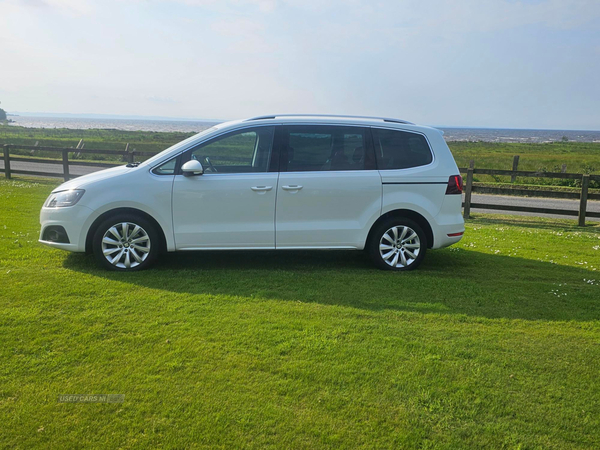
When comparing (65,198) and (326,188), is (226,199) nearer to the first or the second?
(326,188)

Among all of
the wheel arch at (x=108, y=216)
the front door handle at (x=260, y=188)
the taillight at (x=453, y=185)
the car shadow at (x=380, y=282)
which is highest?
the taillight at (x=453, y=185)

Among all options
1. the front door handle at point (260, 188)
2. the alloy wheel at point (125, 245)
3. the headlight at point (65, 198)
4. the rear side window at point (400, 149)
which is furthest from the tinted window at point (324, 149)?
the headlight at point (65, 198)

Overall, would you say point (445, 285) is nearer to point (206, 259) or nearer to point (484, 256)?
point (484, 256)

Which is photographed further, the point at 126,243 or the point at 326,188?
the point at 326,188

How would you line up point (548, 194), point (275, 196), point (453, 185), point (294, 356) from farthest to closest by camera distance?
point (548, 194)
point (453, 185)
point (275, 196)
point (294, 356)

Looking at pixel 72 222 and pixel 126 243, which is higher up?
pixel 72 222

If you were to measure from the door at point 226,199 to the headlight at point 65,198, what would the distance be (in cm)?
111

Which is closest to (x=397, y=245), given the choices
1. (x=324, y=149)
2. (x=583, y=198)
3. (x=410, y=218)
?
(x=410, y=218)

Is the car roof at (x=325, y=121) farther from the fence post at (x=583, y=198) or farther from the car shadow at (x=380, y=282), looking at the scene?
the fence post at (x=583, y=198)

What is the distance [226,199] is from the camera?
5820mm

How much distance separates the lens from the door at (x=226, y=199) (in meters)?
5.80

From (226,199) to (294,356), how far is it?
2561 mm

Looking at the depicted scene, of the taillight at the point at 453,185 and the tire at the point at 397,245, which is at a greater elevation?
the taillight at the point at 453,185

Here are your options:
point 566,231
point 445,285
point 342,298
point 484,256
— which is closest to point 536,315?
point 445,285
